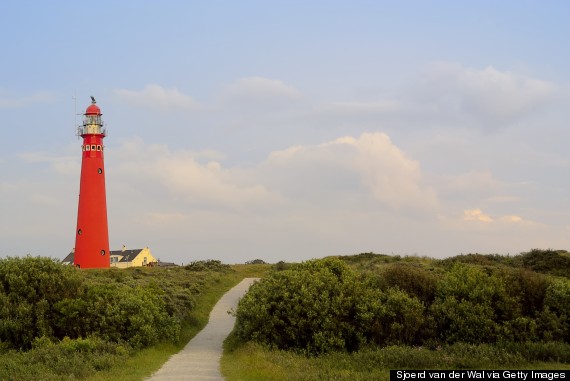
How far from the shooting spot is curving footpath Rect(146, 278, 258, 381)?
62.2 feet

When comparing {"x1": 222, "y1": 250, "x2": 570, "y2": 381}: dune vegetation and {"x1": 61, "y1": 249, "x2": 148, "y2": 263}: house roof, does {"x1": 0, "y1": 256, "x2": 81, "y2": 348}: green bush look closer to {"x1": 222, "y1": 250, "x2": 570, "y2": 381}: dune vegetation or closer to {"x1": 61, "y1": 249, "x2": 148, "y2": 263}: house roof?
{"x1": 222, "y1": 250, "x2": 570, "y2": 381}: dune vegetation

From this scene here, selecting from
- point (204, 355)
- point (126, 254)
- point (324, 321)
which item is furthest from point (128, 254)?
point (324, 321)

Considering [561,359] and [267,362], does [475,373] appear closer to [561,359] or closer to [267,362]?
[561,359]

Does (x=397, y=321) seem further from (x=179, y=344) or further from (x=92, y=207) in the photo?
(x=92, y=207)

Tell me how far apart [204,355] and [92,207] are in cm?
2597

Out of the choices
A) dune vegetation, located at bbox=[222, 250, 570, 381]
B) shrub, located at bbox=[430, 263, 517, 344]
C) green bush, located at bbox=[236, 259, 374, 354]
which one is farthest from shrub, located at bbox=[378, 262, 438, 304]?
green bush, located at bbox=[236, 259, 374, 354]

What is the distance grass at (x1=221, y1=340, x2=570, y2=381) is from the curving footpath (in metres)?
A: 0.56

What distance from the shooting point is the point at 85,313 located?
2553 centimetres

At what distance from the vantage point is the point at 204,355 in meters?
23.9

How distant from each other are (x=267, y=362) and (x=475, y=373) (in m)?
6.29

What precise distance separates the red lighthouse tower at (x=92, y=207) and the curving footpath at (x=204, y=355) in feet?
44.7

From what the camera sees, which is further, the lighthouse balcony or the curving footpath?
the lighthouse balcony

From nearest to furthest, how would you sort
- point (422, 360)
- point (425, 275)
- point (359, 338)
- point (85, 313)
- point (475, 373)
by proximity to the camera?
point (475, 373) < point (422, 360) < point (359, 338) < point (85, 313) < point (425, 275)

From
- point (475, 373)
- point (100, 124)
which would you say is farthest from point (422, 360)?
point (100, 124)
